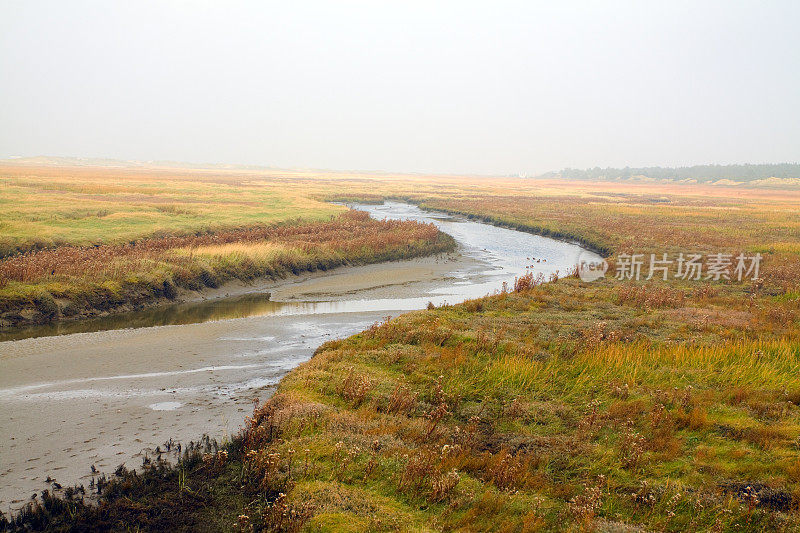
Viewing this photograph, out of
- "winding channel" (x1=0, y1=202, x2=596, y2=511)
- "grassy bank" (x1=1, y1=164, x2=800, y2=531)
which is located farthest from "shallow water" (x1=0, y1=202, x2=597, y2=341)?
"grassy bank" (x1=1, y1=164, x2=800, y2=531)

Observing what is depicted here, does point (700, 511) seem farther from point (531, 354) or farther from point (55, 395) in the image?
point (55, 395)

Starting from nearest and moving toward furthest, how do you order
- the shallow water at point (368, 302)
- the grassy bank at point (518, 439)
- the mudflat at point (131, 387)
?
the grassy bank at point (518, 439) < the mudflat at point (131, 387) < the shallow water at point (368, 302)

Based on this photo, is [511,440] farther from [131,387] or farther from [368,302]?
[368,302]

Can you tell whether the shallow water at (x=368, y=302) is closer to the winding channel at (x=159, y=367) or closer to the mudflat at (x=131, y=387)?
the winding channel at (x=159, y=367)

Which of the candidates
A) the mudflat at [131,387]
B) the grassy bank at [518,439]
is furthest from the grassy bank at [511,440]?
the mudflat at [131,387]

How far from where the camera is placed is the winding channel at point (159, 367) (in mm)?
9992

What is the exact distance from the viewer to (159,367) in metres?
15.0

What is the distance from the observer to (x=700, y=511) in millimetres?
7027

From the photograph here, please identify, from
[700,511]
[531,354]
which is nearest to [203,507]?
[700,511]

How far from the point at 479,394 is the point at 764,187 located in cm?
22515

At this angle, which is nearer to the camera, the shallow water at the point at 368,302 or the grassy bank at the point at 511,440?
the grassy bank at the point at 511,440

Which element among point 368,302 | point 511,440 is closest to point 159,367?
point 511,440

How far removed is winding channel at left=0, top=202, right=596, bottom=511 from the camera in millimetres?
9992

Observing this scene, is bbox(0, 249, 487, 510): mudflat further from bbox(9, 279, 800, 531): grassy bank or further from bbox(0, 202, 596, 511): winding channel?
bbox(9, 279, 800, 531): grassy bank
